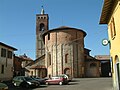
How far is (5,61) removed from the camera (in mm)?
36781

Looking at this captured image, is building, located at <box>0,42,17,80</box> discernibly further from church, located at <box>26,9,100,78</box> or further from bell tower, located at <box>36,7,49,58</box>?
bell tower, located at <box>36,7,49,58</box>

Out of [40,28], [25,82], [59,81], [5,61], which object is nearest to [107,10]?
[25,82]

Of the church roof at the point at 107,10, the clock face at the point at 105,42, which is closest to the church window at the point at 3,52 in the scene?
the church roof at the point at 107,10

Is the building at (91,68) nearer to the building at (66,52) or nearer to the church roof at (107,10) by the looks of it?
the building at (66,52)

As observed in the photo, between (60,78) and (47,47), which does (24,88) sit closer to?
(60,78)

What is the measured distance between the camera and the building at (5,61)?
115 feet

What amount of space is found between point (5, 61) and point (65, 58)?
19.6 metres

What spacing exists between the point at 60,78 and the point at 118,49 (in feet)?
60.6

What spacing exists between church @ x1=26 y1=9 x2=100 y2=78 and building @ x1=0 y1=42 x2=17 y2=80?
51.5 ft

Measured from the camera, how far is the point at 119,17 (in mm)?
12797

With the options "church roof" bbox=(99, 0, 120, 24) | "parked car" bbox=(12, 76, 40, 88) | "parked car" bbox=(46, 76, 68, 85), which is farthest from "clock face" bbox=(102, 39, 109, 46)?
"parked car" bbox=(46, 76, 68, 85)

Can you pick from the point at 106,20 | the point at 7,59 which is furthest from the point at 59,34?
the point at 106,20

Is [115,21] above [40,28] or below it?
below

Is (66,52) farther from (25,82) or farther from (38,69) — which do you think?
(25,82)
